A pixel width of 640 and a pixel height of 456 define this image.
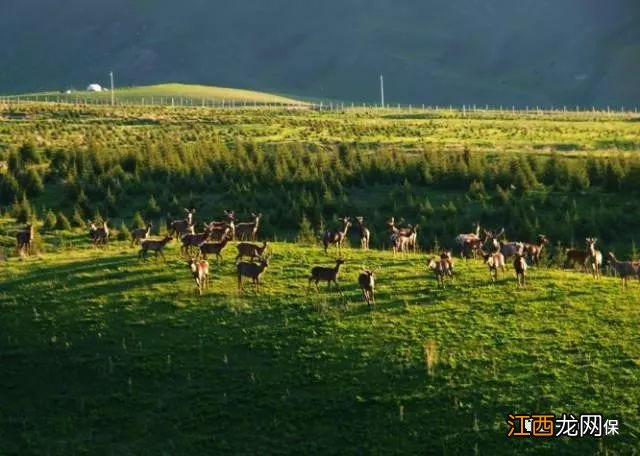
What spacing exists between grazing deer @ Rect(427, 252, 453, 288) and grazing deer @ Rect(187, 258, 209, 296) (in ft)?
23.1

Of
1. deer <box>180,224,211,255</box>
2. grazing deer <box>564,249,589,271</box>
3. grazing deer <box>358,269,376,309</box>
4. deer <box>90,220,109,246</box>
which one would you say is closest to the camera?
grazing deer <box>358,269,376,309</box>

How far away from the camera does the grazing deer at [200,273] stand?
28.5m

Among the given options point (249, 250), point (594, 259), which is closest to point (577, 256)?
point (594, 259)

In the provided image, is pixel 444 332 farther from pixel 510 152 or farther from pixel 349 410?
pixel 510 152

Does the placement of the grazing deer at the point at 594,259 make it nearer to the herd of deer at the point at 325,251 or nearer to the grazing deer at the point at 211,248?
the herd of deer at the point at 325,251

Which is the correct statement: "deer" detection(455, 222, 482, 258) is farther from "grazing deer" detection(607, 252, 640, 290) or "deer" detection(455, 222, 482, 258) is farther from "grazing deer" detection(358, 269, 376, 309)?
"grazing deer" detection(358, 269, 376, 309)

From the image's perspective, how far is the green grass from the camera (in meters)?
21.7

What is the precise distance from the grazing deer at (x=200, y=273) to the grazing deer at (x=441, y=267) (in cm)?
704

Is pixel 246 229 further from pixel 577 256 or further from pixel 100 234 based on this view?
pixel 577 256

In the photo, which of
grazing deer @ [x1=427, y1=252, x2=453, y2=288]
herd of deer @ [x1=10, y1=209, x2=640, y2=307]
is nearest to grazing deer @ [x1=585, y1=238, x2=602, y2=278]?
herd of deer @ [x1=10, y1=209, x2=640, y2=307]

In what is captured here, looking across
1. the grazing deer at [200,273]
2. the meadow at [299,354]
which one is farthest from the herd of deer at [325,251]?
the meadow at [299,354]

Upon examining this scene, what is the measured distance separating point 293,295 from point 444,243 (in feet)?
57.3

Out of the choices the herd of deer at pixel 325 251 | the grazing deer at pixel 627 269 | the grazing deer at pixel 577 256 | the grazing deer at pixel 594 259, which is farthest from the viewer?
the grazing deer at pixel 577 256

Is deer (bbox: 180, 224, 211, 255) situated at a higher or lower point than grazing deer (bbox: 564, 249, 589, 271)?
higher
